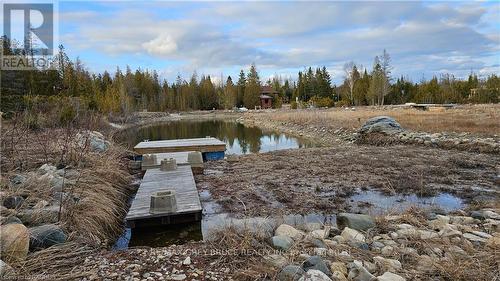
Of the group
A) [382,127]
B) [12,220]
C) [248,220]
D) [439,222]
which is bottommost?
[248,220]

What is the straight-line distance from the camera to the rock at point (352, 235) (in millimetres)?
4092

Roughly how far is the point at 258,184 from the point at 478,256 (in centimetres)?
494

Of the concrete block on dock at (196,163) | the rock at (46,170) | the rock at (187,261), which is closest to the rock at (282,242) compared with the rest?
the rock at (187,261)

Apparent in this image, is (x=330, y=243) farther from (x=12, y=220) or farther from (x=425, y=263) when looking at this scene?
(x=12, y=220)

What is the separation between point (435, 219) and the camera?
4.95 m

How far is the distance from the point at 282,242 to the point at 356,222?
4.55ft

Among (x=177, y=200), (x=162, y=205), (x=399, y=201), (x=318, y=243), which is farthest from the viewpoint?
(x=399, y=201)

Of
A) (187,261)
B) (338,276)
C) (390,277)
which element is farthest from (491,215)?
(187,261)

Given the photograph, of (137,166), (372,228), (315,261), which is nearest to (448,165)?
(372,228)

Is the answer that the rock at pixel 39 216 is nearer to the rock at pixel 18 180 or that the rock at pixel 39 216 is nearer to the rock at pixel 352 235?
the rock at pixel 18 180

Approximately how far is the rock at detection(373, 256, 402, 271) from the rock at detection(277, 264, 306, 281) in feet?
2.62

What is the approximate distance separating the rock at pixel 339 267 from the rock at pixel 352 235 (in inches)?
32.0

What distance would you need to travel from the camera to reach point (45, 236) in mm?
3732

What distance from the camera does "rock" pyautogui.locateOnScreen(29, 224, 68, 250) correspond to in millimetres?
3658
